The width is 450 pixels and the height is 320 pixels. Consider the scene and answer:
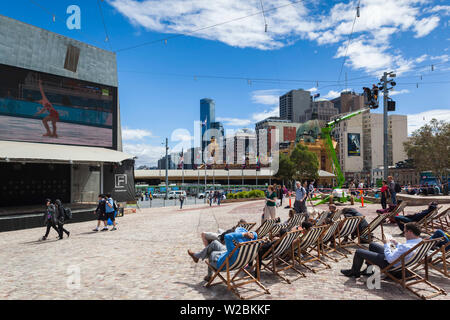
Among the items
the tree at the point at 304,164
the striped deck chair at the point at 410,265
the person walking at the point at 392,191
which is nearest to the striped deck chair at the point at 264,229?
the striped deck chair at the point at 410,265

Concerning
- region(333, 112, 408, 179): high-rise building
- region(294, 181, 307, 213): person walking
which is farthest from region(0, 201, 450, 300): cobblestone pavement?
region(333, 112, 408, 179): high-rise building

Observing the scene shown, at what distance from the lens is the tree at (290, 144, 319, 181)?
62094 mm

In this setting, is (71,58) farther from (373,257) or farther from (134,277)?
(373,257)

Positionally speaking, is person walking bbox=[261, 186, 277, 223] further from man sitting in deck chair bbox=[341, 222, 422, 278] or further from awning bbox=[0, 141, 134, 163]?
awning bbox=[0, 141, 134, 163]

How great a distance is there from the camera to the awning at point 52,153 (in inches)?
620

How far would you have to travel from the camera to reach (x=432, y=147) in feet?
110

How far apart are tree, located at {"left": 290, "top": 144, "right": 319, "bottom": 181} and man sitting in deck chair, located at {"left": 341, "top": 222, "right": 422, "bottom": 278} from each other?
58.2m

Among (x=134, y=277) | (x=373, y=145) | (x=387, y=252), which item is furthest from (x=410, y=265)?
(x=373, y=145)

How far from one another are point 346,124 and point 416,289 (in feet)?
413

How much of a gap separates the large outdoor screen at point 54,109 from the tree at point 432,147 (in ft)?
107

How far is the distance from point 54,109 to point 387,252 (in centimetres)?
2151

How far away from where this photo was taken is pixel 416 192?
30.5m

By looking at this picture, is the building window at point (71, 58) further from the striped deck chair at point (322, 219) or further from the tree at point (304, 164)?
the tree at point (304, 164)

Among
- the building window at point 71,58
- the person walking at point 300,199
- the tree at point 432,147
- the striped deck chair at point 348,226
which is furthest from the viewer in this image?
the tree at point 432,147
